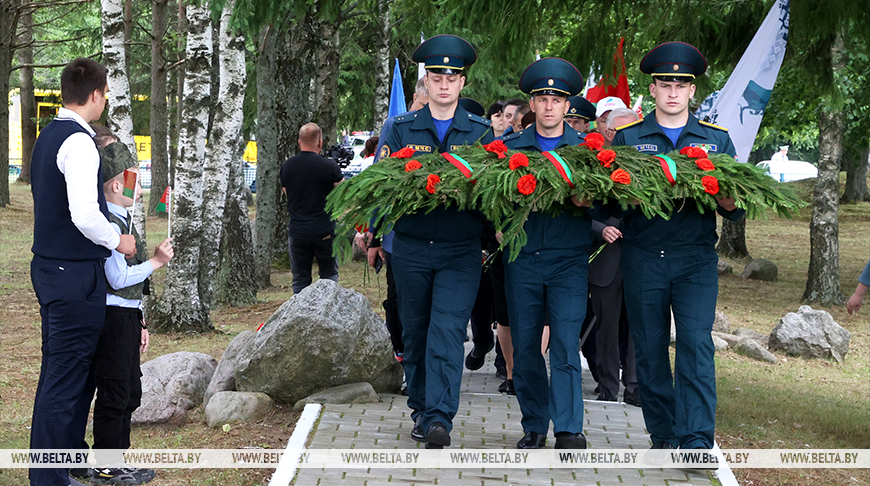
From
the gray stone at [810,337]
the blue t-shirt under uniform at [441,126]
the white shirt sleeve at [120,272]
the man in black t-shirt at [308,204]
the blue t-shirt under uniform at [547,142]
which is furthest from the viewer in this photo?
the gray stone at [810,337]

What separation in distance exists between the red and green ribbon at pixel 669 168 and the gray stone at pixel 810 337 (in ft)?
24.5

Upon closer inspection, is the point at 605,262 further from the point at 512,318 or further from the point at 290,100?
the point at 290,100

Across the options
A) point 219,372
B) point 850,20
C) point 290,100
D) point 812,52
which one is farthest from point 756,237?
point 219,372

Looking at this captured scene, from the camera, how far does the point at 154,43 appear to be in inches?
864

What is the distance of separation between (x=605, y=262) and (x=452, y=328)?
5.48ft

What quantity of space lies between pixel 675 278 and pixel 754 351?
6.62 m

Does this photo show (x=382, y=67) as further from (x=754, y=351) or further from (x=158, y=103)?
(x=754, y=351)

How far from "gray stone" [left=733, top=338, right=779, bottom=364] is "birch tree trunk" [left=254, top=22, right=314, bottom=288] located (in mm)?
7678

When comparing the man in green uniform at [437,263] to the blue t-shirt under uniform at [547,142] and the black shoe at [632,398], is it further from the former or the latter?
the black shoe at [632,398]

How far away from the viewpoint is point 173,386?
277 inches

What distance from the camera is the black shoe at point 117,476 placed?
4.95m

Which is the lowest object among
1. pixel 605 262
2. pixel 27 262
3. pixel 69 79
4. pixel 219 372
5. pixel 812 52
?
pixel 27 262

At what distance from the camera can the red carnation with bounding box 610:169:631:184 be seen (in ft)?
15.7

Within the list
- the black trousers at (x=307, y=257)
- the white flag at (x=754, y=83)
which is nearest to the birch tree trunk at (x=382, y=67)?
the black trousers at (x=307, y=257)
